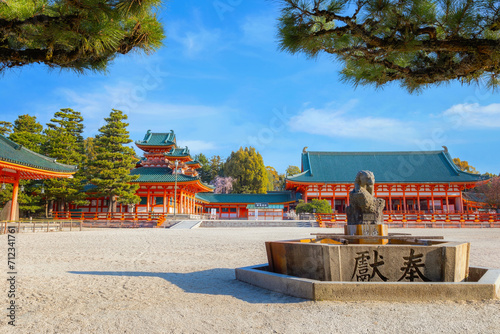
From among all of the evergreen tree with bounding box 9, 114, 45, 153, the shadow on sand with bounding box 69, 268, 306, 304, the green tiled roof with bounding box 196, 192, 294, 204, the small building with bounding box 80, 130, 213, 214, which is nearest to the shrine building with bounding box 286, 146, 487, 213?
the green tiled roof with bounding box 196, 192, 294, 204

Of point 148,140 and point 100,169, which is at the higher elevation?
point 148,140

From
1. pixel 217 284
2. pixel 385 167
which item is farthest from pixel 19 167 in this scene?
pixel 385 167

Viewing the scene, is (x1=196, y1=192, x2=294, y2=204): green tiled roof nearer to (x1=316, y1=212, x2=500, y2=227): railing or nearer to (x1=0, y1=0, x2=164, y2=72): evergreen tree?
(x1=316, y1=212, x2=500, y2=227): railing

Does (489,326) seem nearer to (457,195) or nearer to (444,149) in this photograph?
(457,195)

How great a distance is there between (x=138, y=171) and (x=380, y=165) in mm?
25900

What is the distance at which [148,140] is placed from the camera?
104 ft

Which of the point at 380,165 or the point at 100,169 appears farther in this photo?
the point at 380,165

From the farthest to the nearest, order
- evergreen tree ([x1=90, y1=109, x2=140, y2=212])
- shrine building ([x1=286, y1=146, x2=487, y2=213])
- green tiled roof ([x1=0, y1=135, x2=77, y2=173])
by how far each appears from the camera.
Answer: shrine building ([x1=286, y1=146, x2=487, y2=213]), evergreen tree ([x1=90, y1=109, x2=140, y2=212]), green tiled roof ([x1=0, y1=135, x2=77, y2=173])

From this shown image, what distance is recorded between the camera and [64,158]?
25734 mm

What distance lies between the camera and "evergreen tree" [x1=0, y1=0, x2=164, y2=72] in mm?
3412

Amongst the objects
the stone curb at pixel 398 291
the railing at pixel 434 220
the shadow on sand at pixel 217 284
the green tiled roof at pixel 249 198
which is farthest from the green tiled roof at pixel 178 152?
the stone curb at pixel 398 291

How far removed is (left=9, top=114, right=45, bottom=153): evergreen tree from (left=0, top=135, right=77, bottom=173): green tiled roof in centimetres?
781

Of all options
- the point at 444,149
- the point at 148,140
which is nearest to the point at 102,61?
the point at 148,140

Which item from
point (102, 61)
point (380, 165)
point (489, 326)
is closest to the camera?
point (489, 326)
